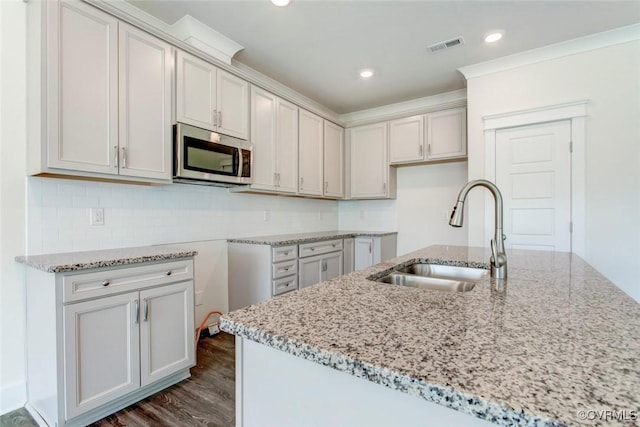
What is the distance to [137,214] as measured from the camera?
2.35 meters

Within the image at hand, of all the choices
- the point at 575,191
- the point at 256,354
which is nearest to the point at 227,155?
the point at 256,354

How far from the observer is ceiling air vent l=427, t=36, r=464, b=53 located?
8.86ft

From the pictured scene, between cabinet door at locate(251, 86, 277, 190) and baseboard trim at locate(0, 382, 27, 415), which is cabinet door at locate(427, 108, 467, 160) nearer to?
cabinet door at locate(251, 86, 277, 190)

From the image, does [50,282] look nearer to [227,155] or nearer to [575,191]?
[227,155]

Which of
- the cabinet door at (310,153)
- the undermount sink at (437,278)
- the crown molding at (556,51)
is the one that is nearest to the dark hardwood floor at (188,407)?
the undermount sink at (437,278)

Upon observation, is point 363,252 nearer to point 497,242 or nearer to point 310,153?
point 310,153

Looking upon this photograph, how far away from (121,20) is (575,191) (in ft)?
12.5

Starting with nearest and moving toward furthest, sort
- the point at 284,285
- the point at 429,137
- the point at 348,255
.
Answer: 1. the point at 284,285
2. the point at 429,137
3. the point at 348,255

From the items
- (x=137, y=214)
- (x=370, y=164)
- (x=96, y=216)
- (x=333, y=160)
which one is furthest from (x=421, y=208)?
(x=96, y=216)

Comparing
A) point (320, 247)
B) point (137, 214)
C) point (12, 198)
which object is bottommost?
point (320, 247)

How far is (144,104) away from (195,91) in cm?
44

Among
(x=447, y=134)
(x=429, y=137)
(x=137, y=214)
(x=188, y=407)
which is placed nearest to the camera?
(x=188, y=407)

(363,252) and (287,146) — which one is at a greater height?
(287,146)

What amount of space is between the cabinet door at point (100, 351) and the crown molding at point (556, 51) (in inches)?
143
